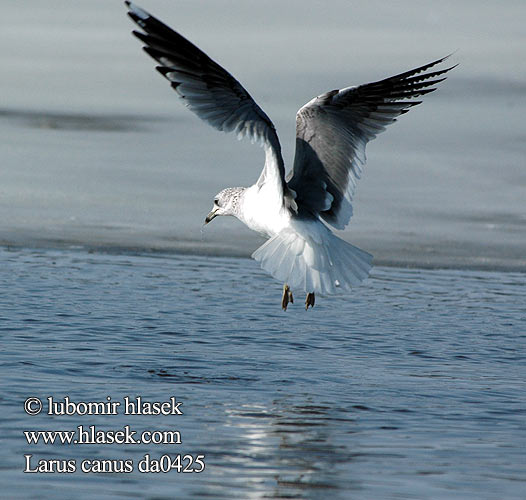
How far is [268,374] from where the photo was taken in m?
6.27

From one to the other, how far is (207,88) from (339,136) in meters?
1.25

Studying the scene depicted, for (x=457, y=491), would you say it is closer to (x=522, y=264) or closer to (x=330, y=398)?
(x=330, y=398)

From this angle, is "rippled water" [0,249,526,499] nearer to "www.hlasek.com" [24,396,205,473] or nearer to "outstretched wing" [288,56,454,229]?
"www.hlasek.com" [24,396,205,473]

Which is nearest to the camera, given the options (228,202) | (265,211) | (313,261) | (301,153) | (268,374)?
(268,374)

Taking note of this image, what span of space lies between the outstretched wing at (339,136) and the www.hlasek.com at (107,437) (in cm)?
219

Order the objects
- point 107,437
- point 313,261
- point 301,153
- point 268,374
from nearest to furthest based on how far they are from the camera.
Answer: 1. point 107,437
2. point 268,374
3. point 313,261
4. point 301,153

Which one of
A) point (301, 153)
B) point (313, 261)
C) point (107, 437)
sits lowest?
point (107, 437)

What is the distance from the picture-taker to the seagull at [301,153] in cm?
628

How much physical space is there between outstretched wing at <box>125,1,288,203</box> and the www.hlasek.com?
1.72 metres

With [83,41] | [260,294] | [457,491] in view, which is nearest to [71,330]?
[260,294]

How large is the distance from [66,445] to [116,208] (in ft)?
20.1

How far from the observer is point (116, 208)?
10.9 metres

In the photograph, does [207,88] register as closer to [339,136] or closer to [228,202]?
[339,136]

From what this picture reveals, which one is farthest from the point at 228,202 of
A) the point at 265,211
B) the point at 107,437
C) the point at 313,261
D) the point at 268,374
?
the point at 107,437
